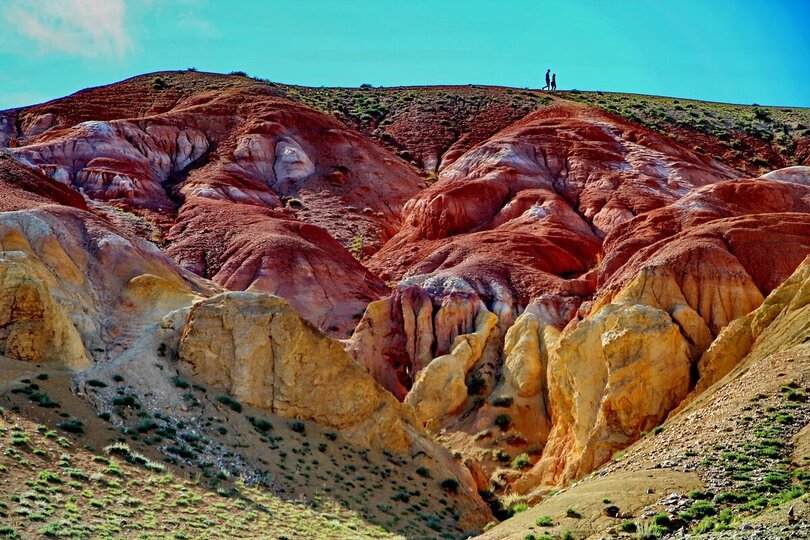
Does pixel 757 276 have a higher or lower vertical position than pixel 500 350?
higher

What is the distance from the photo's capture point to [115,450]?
3350cm

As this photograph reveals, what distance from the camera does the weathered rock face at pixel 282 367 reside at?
41.6 meters

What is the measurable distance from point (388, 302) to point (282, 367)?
708 inches

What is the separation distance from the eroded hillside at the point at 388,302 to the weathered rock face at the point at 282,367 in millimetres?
88

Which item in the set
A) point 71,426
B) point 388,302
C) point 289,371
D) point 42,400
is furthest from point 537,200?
point 71,426

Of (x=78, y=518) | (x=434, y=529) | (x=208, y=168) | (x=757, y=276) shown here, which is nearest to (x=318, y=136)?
(x=208, y=168)

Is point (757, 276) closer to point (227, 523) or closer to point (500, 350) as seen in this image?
point (500, 350)

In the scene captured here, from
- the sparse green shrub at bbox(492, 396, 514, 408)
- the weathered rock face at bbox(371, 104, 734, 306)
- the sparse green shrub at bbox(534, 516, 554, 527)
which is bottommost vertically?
the sparse green shrub at bbox(534, 516, 554, 527)

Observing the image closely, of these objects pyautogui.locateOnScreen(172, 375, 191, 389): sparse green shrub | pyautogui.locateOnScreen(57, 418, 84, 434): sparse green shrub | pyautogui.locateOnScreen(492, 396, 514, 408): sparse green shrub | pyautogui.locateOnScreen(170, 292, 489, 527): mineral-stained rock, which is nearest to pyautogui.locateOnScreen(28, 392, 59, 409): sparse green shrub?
pyautogui.locateOnScreen(57, 418, 84, 434): sparse green shrub

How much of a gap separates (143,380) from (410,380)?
2021 cm

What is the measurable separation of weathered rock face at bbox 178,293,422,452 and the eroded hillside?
0.09 m

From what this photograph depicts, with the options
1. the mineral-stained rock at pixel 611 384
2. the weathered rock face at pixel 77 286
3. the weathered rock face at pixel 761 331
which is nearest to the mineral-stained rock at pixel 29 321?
the weathered rock face at pixel 77 286

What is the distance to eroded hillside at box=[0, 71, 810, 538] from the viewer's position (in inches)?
1491

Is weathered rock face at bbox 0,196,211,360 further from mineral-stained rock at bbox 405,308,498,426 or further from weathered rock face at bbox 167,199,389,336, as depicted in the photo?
weathered rock face at bbox 167,199,389,336
